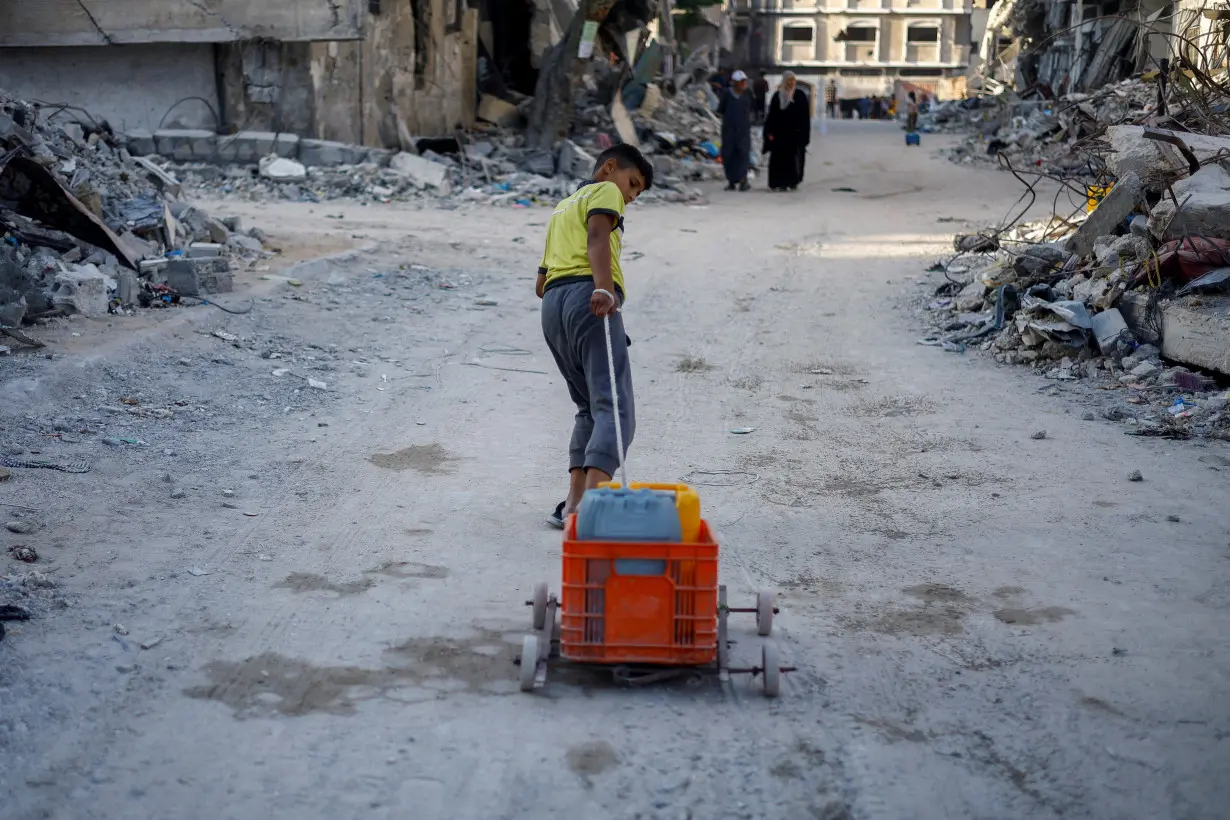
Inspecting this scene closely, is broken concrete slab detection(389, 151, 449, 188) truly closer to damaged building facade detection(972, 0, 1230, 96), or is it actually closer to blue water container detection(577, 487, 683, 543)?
damaged building facade detection(972, 0, 1230, 96)

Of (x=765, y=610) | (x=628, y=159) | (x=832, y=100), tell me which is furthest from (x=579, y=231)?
(x=832, y=100)

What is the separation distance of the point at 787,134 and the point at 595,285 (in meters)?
15.8

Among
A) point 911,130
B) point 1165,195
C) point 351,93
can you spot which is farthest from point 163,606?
point 911,130

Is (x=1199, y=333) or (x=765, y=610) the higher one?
(x=1199, y=333)

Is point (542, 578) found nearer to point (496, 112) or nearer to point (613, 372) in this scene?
point (613, 372)

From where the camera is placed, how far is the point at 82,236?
8875 millimetres

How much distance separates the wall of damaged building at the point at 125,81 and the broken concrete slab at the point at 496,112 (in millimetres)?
6080

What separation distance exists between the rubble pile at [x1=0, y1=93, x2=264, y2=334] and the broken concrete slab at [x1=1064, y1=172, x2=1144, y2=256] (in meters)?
6.51

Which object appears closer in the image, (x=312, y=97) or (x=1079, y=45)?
(x=312, y=97)

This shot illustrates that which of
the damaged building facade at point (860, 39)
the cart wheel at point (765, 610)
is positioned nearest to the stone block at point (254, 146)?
the cart wheel at point (765, 610)

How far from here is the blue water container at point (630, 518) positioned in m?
3.23

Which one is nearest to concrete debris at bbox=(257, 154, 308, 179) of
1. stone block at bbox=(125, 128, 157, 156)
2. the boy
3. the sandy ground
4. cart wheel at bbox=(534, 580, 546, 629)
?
stone block at bbox=(125, 128, 157, 156)

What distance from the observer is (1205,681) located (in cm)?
336

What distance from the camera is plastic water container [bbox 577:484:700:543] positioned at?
10.6 feet
